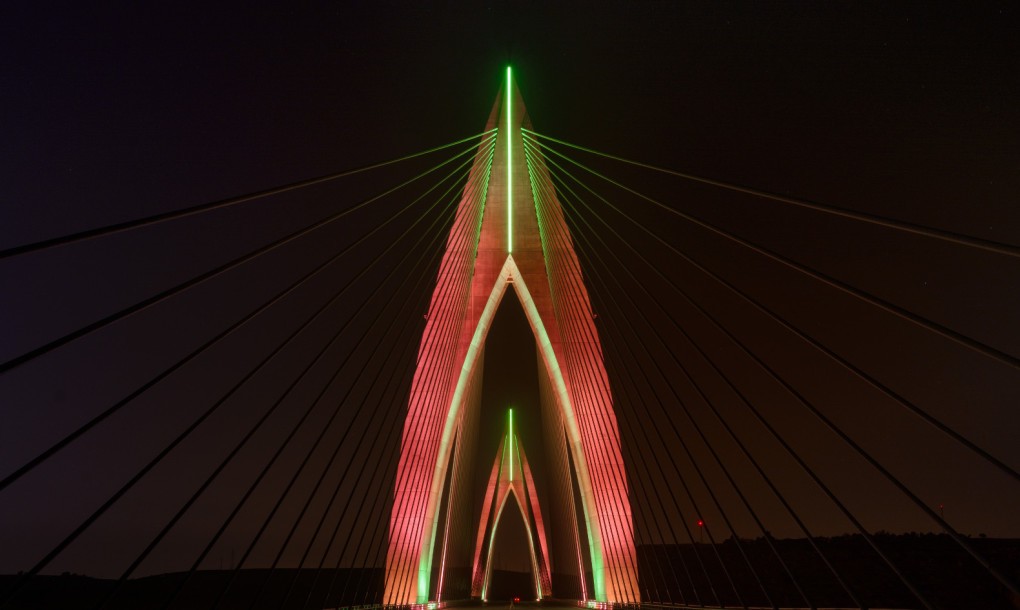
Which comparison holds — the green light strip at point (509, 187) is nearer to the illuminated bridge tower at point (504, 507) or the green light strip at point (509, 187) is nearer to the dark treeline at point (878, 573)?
the dark treeline at point (878, 573)

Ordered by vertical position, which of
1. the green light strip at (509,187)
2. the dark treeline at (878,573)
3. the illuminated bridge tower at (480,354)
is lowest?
the dark treeline at (878,573)

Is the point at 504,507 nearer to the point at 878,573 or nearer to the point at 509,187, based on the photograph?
the point at 878,573

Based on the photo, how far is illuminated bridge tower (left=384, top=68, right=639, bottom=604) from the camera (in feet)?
65.3

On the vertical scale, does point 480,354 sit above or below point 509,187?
below

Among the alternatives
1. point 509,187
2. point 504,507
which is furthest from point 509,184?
point 504,507

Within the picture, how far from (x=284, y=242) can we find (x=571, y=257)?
36.9 ft

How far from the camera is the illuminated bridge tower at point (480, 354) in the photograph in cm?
1989

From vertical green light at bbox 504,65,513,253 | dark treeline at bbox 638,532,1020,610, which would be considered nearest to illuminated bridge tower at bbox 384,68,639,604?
vertical green light at bbox 504,65,513,253

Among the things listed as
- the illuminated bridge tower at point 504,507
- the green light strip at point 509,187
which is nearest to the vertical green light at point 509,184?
the green light strip at point 509,187

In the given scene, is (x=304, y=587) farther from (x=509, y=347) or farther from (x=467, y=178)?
(x=467, y=178)

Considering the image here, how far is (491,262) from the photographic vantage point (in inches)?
864

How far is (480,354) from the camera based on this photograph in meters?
22.9

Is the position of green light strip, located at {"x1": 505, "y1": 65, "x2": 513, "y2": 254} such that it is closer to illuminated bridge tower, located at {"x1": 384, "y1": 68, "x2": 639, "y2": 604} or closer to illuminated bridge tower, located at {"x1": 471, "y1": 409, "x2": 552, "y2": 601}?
illuminated bridge tower, located at {"x1": 384, "y1": 68, "x2": 639, "y2": 604}

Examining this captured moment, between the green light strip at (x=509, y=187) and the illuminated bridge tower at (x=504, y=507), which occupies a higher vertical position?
the green light strip at (x=509, y=187)
